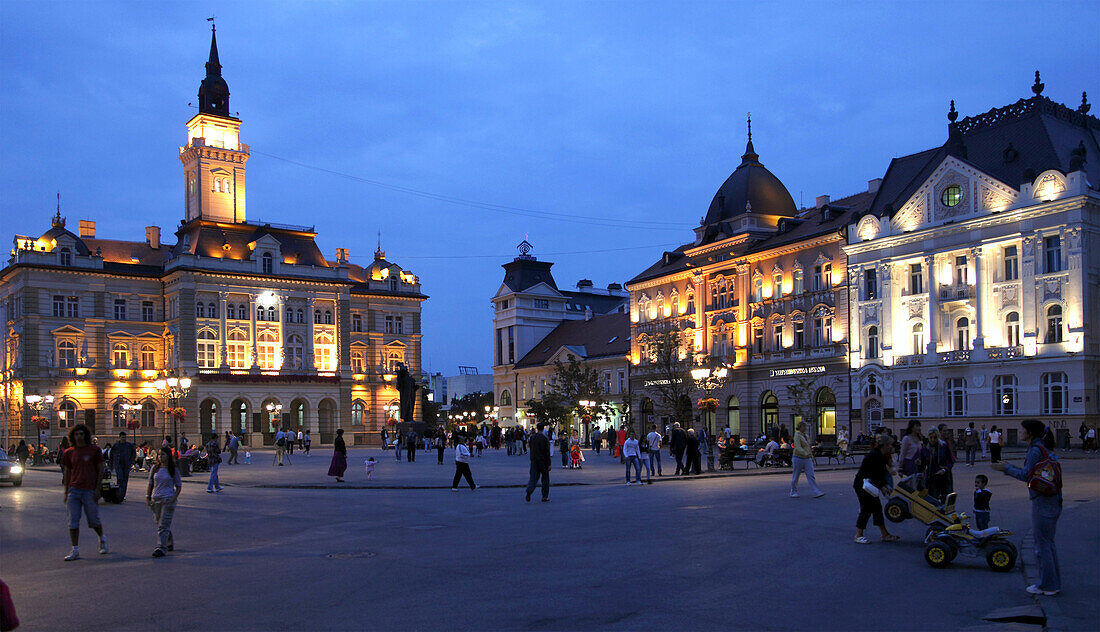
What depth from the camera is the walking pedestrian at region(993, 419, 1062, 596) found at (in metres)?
10.1

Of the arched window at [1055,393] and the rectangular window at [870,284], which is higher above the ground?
the rectangular window at [870,284]

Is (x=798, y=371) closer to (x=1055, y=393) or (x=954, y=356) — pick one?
(x=954, y=356)

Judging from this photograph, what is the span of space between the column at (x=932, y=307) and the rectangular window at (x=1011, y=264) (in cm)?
385

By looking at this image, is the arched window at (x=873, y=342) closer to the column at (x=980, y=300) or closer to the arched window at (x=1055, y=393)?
the column at (x=980, y=300)

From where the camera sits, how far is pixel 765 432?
63.9m

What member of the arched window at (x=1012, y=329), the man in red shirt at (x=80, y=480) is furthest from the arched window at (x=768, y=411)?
the man in red shirt at (x=80, y=480)

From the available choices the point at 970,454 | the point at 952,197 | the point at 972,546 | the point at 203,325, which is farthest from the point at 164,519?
the point at 203,325

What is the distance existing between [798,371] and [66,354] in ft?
179

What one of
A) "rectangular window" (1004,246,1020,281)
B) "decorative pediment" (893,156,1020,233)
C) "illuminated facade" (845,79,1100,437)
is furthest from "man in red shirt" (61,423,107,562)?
"decorative pediment" (893,156,1020,233)

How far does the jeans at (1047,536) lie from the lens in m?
10.1

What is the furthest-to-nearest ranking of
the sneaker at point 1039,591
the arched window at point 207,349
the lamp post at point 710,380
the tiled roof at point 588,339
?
the tiled roof at point 588,339 → the arched window at point 207,349 → the lamp post at point 710,380 → the sneaker at point 1039,591

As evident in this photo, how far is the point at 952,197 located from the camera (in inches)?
2050

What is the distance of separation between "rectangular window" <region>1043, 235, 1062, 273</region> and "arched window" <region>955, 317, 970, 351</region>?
5.31 m

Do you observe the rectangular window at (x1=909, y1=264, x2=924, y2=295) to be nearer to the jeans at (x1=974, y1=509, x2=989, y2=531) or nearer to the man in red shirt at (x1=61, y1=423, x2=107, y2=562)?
the jeans at (x1=974, y1=509, x2=989, y2=531)
